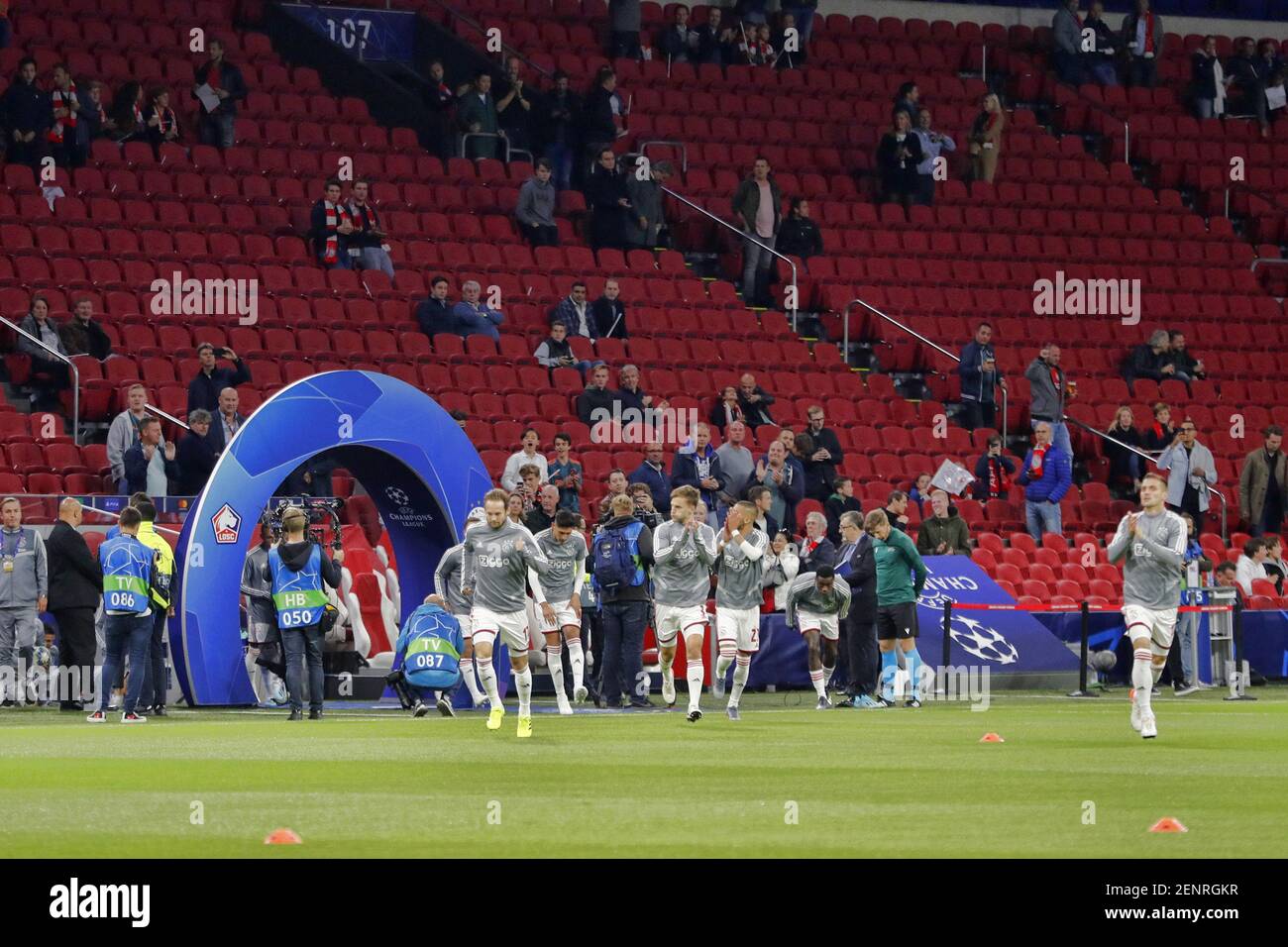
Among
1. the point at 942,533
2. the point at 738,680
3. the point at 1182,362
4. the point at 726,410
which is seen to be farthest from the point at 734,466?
the point at 1182,362

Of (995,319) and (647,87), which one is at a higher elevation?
(647,87)

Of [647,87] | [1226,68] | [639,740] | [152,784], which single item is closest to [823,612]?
[639,740]

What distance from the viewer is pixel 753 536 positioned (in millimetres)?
21656

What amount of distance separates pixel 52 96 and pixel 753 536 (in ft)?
47.3

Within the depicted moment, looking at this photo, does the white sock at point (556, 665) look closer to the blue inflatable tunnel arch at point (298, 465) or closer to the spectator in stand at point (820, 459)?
the blue inflatable tunnel arch at point (298, 465)

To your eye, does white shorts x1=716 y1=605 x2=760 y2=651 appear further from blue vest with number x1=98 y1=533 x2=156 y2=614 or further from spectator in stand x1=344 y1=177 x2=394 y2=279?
spectator in stand x1=344 y1=177 x2=394 y2=279

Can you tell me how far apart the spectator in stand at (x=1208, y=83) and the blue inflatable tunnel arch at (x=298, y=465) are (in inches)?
880

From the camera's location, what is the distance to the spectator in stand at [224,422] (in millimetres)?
25984

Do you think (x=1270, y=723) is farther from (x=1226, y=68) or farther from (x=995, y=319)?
(x=1226, y=68)

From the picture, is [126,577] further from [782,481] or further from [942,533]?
[942,533]

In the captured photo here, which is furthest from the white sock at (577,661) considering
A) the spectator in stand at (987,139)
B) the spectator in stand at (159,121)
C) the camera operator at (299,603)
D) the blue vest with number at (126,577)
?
the spectator in stand at (987,139)

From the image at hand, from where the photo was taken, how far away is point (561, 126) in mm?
35281

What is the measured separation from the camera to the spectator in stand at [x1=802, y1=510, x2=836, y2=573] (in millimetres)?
25156

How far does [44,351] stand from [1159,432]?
54.0 ft
